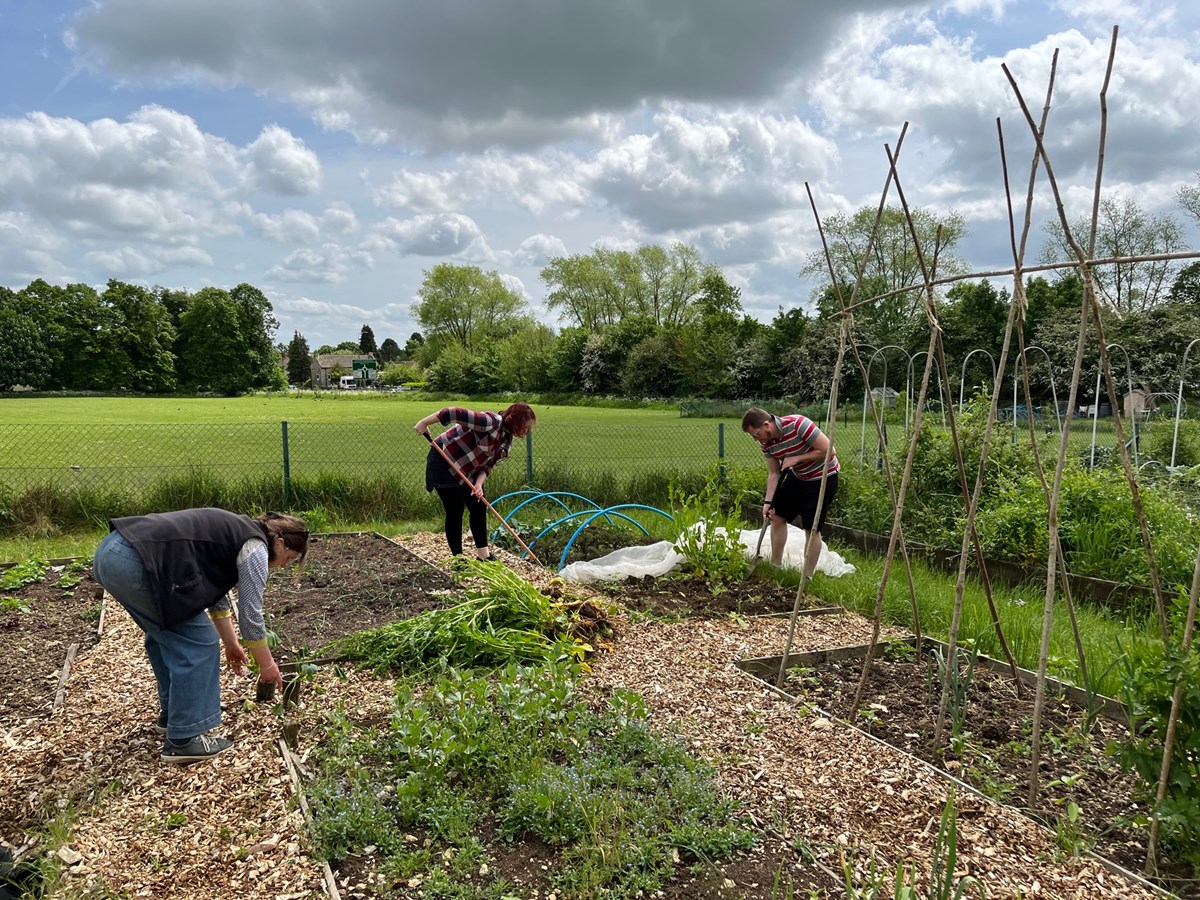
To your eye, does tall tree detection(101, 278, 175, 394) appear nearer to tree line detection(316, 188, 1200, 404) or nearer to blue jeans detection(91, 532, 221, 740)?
tree line detection(316, 188, 1200, 404)

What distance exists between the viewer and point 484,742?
2.92 metres

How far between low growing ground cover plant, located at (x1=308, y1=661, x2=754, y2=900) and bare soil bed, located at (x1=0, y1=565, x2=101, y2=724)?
1.78 meters

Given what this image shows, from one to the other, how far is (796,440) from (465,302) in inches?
2592

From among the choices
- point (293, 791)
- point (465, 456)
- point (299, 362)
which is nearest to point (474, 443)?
point (465, 456)

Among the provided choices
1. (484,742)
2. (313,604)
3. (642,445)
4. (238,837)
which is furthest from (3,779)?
(642,445)

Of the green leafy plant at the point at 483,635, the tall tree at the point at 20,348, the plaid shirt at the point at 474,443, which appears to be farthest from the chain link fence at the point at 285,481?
the tall tree at the point at 20,348

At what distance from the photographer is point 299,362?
8981 centimetres

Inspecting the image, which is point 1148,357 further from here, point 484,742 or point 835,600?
point 484,742

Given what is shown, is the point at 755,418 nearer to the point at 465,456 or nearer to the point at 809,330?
the point at 465,456

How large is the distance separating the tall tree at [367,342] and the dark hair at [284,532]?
4893 inches

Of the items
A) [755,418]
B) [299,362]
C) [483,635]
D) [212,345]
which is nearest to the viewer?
[483,635]

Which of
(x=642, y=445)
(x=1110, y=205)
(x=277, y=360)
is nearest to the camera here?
(x=642, y=445)

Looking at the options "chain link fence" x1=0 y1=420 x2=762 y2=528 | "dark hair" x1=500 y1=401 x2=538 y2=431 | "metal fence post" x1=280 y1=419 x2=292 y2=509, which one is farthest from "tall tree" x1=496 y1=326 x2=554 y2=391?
"dark hair" x1=500 y1=401 x2=538 y2=431

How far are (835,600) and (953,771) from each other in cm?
254
